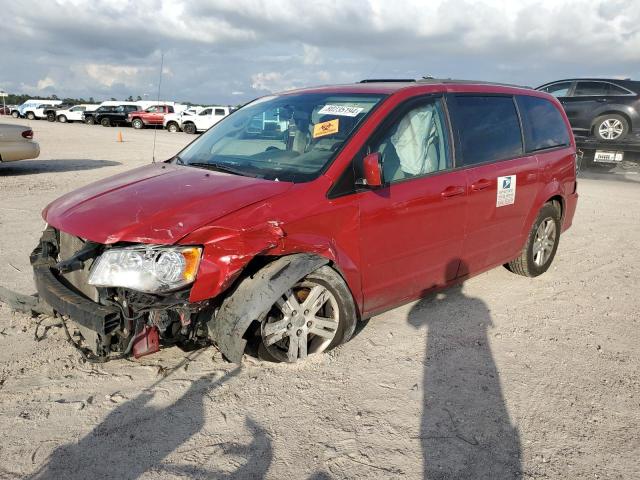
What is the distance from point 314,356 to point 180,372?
0.86m

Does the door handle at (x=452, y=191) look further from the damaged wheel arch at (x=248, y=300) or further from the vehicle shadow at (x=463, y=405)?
the damaged wheel arch at (x=248, y=300)

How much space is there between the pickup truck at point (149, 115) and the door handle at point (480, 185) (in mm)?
32245

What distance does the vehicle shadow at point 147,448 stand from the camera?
2410 mm

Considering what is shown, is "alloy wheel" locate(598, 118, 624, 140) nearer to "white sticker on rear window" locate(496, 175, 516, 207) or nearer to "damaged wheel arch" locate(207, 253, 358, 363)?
"white sticker on rear window" locate(496, 175, 516, 207)

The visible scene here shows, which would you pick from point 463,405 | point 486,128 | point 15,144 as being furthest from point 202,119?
point 463,405

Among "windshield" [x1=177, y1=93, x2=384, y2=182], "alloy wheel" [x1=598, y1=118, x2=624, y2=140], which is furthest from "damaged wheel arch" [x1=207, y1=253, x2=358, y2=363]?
"alloy wheel" [x1=598, y1=118, x2=624, y2=140]

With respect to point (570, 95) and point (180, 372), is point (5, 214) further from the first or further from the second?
point (570, 95)

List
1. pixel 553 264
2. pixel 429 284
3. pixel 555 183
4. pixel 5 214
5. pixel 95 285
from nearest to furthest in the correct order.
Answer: pixel 95 285 < pixel 429 284 < pixel 555 183 < pixel 553 264 < pixel 5 214

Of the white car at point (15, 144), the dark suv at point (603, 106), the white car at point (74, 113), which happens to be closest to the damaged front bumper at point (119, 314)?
the white car at point (15, 144)

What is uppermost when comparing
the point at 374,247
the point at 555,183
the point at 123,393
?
the point at 555,183

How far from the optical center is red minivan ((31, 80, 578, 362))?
9.28 feet

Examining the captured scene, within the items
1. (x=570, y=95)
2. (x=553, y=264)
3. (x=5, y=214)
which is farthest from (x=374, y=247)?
(x=570, y=95)

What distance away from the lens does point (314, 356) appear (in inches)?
137

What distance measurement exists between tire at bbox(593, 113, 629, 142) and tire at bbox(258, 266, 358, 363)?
11.7 m
